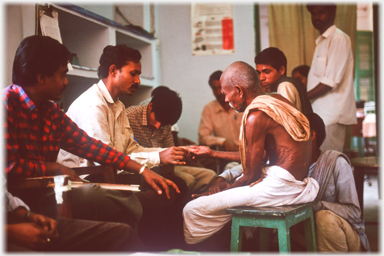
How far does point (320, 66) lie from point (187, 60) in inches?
81.0

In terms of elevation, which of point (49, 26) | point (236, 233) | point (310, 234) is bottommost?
point (310, 234)

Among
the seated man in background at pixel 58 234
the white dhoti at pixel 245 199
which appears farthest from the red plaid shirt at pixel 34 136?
the white dhoti at pixel 245 199

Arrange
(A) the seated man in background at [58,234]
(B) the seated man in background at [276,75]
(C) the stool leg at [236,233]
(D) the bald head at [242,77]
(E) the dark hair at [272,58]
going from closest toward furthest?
(A) the seated man in background at [58,234] < (C) the stool leg at [236,233] < (D) the bald head at [242,77] < (B) the seated man in background at [276,75] < (E) the dark hair at [272,58]

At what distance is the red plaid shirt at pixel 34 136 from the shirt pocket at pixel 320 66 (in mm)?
2370

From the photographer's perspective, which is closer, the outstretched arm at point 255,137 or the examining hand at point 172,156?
the outstretched arm at point 255,137

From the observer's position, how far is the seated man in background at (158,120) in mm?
3096

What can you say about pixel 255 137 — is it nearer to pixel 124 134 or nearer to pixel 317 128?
pixel 317 128

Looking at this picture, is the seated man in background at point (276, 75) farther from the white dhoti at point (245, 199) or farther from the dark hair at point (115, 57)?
the dark hair at point (115, 57)

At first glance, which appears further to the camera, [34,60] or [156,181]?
[156,181]

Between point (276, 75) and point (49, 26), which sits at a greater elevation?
point (49, 26)

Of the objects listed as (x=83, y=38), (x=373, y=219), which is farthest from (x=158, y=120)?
(x=373, y=219)

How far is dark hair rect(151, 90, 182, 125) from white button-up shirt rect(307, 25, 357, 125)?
4.61 ft

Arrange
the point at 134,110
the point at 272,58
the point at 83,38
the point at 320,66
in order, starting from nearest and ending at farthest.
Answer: the point at 272,58 → the point at 134,110 → the point at 83,38 → the point at 320,66

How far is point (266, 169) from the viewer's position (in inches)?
80.7
